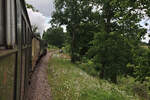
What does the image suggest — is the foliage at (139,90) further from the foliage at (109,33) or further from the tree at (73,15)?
the tree at (73,15)

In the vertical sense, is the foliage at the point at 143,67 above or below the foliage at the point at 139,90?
above

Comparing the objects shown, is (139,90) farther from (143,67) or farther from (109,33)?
(143,67)

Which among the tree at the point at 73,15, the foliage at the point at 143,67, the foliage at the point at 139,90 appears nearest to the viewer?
the foliage at the point at 143,67

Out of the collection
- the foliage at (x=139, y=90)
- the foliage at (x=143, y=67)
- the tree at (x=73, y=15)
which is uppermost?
the tree at (x=73, y=15)

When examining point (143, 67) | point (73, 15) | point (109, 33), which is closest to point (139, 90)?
point (109, 33)

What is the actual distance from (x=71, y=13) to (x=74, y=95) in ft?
49.1

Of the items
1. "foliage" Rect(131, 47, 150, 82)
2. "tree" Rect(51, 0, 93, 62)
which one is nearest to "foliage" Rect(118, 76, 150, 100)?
"foliage" Rect(131, 47, 150, 82)

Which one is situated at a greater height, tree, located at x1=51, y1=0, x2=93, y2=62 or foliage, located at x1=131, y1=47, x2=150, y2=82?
tree, located at x1=51, y1=0, x2=93, y2=62

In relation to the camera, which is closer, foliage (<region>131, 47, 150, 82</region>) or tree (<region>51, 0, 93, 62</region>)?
foliage (<region>131, 47, 150, 82</region>)

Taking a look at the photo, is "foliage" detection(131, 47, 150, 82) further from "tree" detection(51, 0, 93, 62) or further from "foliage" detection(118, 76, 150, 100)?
"tree" detection(51, 0, 93, 62)

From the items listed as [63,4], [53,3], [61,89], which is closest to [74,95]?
[61,89]

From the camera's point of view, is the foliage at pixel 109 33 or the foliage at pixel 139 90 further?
the foliage at pixel 139 90

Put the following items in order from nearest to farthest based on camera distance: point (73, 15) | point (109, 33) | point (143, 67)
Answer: point (143, 67) < point (109, 33) < point (73, 15)

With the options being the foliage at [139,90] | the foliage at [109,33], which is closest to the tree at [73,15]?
the foliage at [109,33]
